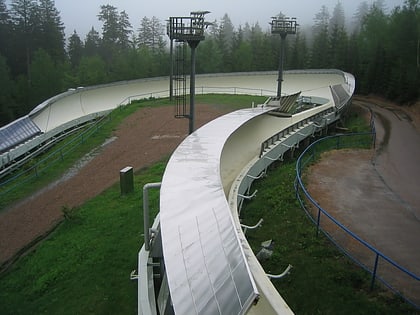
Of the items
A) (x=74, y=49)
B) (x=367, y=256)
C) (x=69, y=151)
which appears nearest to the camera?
(x=367, y=256)

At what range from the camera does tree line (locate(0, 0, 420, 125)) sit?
33688mm

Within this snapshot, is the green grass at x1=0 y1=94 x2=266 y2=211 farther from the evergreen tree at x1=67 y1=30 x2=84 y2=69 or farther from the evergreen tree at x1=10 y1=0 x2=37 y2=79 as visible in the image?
the evergreen tree at x1=67 y1=30 x2=84 y2=69

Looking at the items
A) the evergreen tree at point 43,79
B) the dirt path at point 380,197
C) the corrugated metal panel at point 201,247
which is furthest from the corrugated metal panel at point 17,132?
the evergreen tree at point 43,79

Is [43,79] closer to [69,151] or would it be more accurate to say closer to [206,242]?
[69,151]

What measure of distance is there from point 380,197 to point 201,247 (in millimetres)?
7562

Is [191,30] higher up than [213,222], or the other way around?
[191,30]

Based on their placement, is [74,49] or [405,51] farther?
[74,49]

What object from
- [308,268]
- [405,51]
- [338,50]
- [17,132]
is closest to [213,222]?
[308,268]

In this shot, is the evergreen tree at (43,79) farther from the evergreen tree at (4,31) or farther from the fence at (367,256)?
the fence at (367,256)

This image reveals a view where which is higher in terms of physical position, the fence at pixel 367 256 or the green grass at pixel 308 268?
the fence at pixel 367 256

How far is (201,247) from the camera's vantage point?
407 cm

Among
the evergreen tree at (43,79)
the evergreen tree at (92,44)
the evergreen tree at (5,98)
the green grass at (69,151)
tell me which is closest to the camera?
the green grass at (69,151)

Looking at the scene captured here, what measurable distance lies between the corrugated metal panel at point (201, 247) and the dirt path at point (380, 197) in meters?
3.40

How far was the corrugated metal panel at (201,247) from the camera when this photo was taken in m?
3.28
